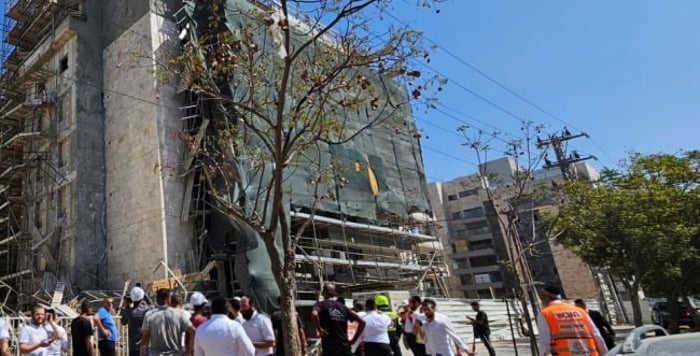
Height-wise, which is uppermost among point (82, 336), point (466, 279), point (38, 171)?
point (38, 171)

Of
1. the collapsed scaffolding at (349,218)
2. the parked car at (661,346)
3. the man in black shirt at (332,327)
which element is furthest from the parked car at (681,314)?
the parked car at (661,346)

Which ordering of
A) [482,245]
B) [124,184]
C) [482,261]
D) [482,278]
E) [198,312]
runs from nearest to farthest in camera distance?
1. [198,312]
2. [124,184]
3. [482,278]
4. [482,261]
5. [482,245]

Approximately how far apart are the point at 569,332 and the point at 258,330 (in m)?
3.47

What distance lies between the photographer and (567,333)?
4816 millimetres

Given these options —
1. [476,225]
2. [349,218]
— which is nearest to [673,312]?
[349,218]

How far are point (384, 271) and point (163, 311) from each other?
18678 millimetres

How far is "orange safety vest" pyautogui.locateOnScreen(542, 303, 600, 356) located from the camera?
15.6 feet

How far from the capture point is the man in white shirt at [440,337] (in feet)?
22.1

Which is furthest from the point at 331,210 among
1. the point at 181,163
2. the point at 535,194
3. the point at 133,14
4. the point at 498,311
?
the point at 133,14

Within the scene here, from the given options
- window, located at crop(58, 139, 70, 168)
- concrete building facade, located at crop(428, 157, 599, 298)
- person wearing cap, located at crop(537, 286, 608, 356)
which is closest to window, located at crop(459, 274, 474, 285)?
concrete building facade, located at crop(428, 157, 599, 298)

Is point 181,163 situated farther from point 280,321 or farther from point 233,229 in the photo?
point 280,321

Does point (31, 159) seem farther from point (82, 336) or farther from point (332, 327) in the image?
point (332, 327)

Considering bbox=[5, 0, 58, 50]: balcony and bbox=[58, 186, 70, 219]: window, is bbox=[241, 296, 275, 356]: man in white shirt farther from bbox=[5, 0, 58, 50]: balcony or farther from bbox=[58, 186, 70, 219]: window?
bbox=[5, 0, 58, 50]: balcony

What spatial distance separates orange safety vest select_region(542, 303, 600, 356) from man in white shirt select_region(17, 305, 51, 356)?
6.54m
